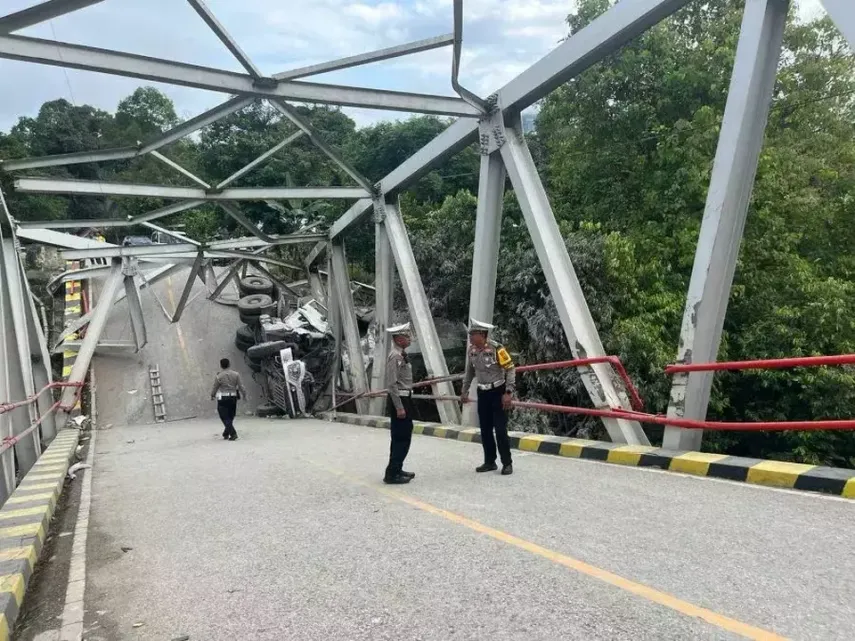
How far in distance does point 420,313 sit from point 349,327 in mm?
5519

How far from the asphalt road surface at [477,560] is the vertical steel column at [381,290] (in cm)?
798

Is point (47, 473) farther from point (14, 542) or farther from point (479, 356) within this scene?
point (479, 356)

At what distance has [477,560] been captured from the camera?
439cm

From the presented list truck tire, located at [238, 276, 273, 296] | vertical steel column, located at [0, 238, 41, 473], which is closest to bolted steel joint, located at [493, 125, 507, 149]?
vertical steel column, located at [0, 238, 41, 473]

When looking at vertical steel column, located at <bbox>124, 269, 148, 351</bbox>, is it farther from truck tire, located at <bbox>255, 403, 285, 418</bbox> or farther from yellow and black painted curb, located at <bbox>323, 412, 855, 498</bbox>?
yellow and black painted curb, located at <bbox>323, 412, 855, 498</bbox>

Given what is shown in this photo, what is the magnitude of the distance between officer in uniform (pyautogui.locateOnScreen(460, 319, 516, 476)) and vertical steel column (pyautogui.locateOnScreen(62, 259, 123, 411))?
1288 centimetres

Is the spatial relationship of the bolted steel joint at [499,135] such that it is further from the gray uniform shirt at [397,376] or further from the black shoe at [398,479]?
the black shoe at [398,479]

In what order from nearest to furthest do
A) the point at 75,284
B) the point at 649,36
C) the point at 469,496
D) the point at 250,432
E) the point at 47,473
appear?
the point at 469,496 → the point at 47,473 → the point at 250,432 → the point at 649,36 → the point at 75,284

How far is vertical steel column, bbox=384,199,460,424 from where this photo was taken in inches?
485

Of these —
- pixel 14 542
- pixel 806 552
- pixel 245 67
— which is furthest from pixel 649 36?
pixel 14 542

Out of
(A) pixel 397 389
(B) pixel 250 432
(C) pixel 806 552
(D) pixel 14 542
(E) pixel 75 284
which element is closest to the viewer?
(C) pixel 806 552

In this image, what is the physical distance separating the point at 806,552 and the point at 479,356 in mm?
3829

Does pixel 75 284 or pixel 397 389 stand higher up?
pixel 75 284

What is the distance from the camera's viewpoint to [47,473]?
8.96 meters
